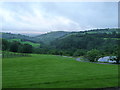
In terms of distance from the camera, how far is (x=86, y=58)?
13.0 m

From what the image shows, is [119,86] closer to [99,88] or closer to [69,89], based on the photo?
[99,88]

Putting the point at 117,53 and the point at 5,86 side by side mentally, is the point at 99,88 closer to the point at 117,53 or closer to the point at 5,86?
the point at 5,86

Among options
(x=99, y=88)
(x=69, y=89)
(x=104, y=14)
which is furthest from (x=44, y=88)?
(x=104, y=14)

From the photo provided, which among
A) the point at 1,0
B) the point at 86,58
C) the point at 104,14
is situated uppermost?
the point at 104,14

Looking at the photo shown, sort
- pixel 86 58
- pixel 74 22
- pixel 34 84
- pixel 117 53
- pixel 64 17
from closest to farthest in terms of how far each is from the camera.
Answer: pixel 34 84, pixel 117 53, pixel 86 58, pixel 64 17, pixel 74 22

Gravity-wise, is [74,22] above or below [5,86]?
above

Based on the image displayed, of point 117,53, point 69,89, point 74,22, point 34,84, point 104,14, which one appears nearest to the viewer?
point 69,89

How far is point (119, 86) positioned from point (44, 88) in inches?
90.7

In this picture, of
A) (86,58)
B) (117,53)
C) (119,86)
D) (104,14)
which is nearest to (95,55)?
(86,58)

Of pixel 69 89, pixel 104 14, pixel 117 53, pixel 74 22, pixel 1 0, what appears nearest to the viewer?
pixel 69 89

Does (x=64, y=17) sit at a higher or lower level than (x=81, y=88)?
higher

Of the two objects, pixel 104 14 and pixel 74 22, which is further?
pixel 74 22

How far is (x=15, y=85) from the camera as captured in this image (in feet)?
12.0

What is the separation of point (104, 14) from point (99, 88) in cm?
872
